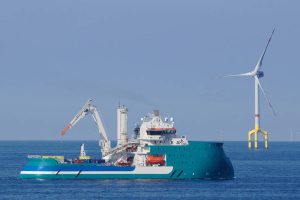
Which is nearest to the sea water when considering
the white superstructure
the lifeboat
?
the lifeboat

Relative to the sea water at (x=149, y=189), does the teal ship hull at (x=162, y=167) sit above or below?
above

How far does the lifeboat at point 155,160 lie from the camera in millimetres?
112938

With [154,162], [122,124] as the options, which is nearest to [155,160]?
[154,162]

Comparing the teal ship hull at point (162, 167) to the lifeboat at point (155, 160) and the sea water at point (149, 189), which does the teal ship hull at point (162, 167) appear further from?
the sea water at point (149, 189)

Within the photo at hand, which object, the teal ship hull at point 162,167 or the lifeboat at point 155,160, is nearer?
the teal ship hull at point 162,167

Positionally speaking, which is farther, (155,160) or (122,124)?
(122,124)

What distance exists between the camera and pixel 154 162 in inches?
4459

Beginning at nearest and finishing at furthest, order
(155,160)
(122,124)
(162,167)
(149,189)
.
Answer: (149,189) → (162,167) → (155,160) → (122,124)

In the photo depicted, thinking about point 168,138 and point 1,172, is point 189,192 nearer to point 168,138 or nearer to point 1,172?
point 168,138

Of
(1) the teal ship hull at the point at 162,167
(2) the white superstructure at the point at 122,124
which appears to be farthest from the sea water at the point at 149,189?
(2) the white superstructure at the point at 122,124

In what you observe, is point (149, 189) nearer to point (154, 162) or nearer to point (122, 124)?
point (154, 162)

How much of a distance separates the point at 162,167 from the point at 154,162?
3.00ft

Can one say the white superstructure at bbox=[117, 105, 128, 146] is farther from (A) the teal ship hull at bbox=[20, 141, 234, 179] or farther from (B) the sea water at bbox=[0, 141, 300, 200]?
(B) the sea water at bbox=[0, 141, 300, 200]

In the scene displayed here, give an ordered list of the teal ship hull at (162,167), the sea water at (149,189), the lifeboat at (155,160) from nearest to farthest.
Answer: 1. the sea water at (149,189)
2. the teal ship hull at (162,167)
3. the lifeboat at (155,160)
